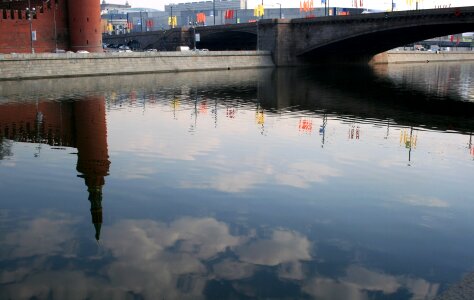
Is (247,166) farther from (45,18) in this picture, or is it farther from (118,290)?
(45,18)

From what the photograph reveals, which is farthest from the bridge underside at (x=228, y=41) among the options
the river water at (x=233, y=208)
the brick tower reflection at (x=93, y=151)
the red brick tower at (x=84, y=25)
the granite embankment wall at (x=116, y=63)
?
the river water at (x=233, y=208)

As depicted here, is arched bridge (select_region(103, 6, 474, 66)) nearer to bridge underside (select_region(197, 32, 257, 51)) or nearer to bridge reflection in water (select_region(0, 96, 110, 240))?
bridge underside (select_region(197, 32, 257, 51))

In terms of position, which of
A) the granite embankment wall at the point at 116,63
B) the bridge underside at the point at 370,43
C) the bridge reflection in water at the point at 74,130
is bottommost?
the bridge reflection in water at the point at 74,130

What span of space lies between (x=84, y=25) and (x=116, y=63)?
12.3 metres

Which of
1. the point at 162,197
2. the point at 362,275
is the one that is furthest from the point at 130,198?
the point at 362,275

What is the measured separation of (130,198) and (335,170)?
19.6 feet

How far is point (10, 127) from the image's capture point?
70.0ft

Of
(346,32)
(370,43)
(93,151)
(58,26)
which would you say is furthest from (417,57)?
(93,151)

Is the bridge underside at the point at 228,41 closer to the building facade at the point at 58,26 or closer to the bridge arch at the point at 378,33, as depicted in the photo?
the bridge arch at the point at 378,33

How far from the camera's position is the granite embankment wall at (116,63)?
45438 mm

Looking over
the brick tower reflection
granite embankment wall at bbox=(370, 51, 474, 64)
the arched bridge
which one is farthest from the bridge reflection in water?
granite embankment wall at bbox=(370, 51, 474, 64)

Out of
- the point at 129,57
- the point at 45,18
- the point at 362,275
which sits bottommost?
the point at 362,275

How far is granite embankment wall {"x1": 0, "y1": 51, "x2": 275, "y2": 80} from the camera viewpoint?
45.4m

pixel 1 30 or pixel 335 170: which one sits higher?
pixel 1 30
